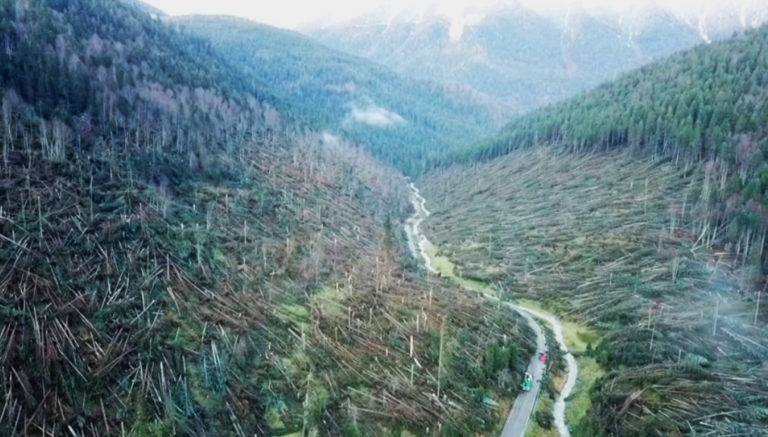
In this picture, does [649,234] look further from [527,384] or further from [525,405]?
[525,405]

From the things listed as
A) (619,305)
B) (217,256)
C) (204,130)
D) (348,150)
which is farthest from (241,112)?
Result: (619,305)

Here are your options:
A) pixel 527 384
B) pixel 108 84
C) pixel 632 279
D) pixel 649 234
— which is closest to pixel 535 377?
pixel 527 384

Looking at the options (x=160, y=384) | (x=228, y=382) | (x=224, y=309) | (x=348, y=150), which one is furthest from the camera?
(x=348, y=150)

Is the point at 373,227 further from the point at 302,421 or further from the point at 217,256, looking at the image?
the point at 302,421

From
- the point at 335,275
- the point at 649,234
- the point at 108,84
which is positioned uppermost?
the point at 108,84

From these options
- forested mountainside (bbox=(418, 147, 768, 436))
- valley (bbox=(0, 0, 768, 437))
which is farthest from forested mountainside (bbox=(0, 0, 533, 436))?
forested mountainside (bbox=(418, 147, 768, 436))

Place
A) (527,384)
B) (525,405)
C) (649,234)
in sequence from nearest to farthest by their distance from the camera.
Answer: (525,405), (527,384), (649,234)

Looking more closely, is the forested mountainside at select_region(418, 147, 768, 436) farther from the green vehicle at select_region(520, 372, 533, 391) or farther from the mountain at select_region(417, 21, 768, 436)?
the green vehicle at select_region(520, 372, 533, 391)
